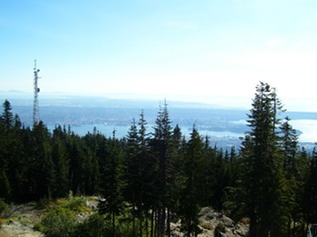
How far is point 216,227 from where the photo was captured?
37125 millimetres

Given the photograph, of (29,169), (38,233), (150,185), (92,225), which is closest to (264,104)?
(150,185)

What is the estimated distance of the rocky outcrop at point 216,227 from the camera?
36903mm

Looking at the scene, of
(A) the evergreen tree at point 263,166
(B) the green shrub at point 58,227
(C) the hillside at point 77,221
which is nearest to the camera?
(A) the evergreen tree at point 263,166

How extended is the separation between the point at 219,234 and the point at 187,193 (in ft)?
31.8

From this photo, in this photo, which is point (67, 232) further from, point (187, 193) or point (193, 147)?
point (193, 147)

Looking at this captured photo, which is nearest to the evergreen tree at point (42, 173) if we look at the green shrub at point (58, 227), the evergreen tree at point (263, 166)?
the green shrub at point (58, 227)

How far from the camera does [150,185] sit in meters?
30.0

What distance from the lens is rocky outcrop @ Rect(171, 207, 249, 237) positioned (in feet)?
121

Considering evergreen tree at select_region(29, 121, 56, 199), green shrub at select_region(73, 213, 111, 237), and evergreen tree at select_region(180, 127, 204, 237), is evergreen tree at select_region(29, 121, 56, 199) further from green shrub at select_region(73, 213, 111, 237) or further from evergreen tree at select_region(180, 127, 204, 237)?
evergreen tree at select_region(180, 127, 204, 237)

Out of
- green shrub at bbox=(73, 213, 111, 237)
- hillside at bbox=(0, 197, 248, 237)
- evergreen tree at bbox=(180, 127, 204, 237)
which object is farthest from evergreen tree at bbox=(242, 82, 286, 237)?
green shrub at bbox=(73, 213, 111, 237)

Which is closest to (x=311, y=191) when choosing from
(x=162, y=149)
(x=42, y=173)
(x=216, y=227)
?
(x=216, y=227)

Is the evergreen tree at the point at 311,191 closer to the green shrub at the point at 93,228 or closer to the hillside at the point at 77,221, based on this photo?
the hillside at the point at 77,221

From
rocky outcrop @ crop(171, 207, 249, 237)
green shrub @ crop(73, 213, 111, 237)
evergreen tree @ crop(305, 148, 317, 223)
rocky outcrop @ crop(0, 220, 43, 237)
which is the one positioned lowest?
rocky outcrop @ crop(171, 207, 249, 237)

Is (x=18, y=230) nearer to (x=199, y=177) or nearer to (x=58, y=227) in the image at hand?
(x=58, y=227)
